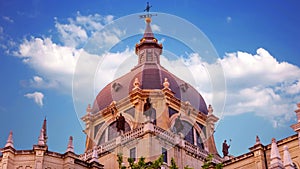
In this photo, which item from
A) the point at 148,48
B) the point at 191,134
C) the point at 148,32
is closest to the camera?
the point at 191,134

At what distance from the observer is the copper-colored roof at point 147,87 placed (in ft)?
236

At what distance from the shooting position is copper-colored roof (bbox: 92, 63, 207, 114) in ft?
236

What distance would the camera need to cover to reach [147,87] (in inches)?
2795

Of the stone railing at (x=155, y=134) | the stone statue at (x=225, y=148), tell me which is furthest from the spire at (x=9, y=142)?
the stone statue at (x=225, y=148)

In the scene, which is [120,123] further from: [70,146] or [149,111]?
[70,146]

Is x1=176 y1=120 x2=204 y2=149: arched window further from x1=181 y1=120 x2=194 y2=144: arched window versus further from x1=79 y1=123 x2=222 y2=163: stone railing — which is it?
x1=79 y1=123 x2=222 y2=163: stone railing

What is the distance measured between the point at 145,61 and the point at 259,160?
35.2 meters

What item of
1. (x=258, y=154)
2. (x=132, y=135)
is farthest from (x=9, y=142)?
(x=258, y=154)

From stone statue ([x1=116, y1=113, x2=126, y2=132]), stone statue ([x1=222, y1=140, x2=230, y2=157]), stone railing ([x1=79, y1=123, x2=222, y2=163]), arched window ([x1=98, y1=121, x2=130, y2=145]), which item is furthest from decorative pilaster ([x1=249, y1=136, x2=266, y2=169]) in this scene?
arched window ([x1=98, y1=121, x2=130, y2=145])

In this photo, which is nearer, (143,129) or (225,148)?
(143,129)

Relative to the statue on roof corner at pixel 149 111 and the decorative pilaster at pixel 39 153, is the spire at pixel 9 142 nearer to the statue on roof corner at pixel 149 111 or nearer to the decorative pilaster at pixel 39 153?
the decorative pilaster at pixel 39 153

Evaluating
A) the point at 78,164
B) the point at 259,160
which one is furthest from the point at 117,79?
the point at 259,160

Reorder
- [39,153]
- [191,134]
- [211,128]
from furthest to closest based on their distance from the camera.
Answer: [211,128]
[191,134]
[39,153]

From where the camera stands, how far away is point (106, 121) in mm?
70875
